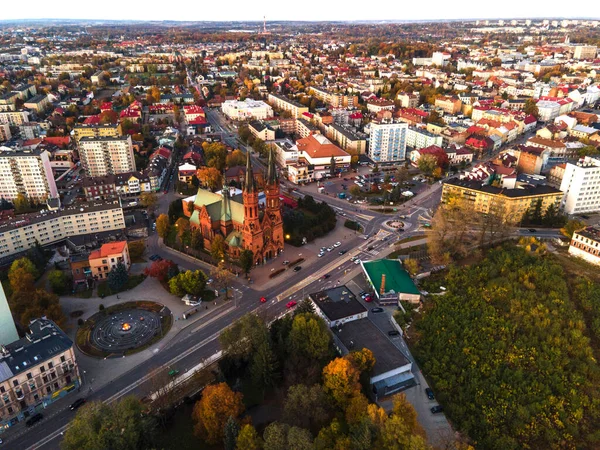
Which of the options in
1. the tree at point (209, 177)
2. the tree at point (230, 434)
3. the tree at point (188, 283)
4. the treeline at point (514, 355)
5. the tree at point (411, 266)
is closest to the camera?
the tree at point (230, 434)

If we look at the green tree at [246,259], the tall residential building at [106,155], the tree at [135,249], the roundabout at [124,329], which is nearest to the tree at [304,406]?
the roundabout at [124,329]

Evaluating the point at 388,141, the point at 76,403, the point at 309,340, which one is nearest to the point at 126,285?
the point at 76,403

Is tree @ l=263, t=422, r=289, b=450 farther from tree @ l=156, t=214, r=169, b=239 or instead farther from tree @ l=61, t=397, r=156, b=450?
tree @ l=156, t=214, r=169, b=239

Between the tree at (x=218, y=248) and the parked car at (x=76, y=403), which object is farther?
the tree at (x=218, y=248)

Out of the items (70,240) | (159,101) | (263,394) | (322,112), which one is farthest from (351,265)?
(159,101)

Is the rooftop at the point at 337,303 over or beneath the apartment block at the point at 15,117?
beneath

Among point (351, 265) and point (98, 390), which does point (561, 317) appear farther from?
point (98, 390)

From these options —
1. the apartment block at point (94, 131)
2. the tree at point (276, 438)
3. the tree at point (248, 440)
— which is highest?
the apartment block at point (94, 131)

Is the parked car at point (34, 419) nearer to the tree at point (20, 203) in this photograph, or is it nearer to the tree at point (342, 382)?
the tree at point (342, 382)
